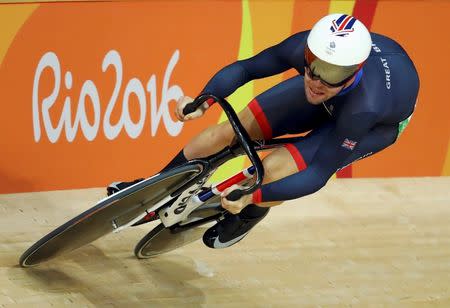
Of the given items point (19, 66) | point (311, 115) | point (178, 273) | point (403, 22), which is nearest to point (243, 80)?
point (311, 115)

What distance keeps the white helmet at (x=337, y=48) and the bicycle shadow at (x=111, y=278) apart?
1.60 metres

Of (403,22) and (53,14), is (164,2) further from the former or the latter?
(403,22)

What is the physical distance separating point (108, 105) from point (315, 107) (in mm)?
1697

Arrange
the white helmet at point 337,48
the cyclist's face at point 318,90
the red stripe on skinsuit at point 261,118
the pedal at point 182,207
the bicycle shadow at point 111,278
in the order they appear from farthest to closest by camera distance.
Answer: the bicycle shadow at point 111,278, the red stripe on skinsuit at point 261,118, the pedal at point 182,207, the cyclist's face at point 318,90, the white helmet at point 337,48

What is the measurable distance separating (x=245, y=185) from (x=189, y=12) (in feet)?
5.54

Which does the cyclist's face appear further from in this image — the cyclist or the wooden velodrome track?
the wooden velodrome track

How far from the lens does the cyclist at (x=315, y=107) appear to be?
4062mm

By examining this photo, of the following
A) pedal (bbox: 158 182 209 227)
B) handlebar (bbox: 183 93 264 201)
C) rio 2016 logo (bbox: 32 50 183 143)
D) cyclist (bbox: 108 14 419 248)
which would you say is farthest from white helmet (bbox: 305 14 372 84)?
rio 2016 logo (bbox: 32 50 183 143)

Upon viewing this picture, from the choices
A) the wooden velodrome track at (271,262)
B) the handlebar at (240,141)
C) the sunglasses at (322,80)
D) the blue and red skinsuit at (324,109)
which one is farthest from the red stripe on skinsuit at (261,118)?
the wooden velodrome track at (271,262)

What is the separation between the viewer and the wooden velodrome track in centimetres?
508

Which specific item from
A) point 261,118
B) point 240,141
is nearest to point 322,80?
point 240,141

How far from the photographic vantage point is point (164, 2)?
19.1ft

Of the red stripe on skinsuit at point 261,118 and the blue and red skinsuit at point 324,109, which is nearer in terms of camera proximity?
the blue and red skinsuit at point 324,109

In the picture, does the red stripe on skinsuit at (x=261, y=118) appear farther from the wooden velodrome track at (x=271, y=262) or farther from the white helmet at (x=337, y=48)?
the wooden velodrome track at (x=271, y=262)
